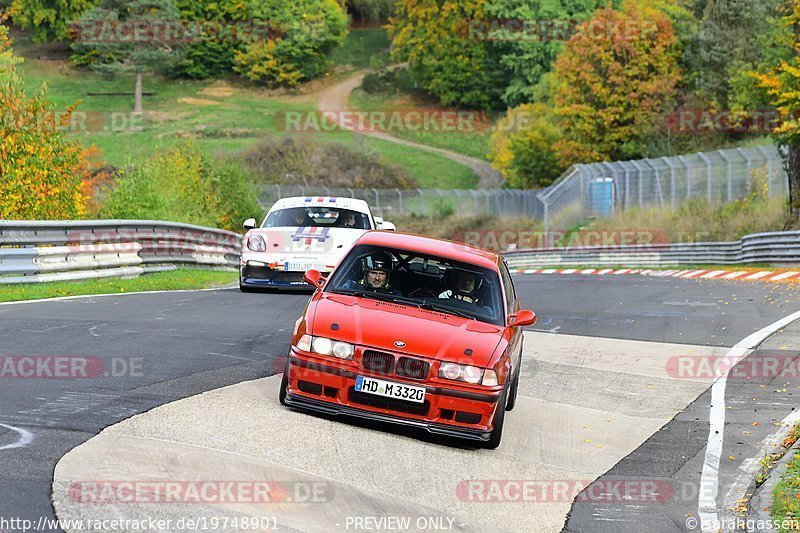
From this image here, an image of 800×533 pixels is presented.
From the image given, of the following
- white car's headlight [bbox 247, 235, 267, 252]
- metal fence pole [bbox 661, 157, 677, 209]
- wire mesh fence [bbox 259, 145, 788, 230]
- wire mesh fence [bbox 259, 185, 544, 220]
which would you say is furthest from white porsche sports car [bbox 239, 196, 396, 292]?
wire mesh fence [bbox 259, 185, 544, 220]

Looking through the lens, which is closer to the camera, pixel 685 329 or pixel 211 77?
pixel 685 329

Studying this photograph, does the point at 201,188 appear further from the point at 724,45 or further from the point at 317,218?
the point at 724,45

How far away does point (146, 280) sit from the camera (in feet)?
71.3

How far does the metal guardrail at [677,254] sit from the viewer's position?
32.6 m

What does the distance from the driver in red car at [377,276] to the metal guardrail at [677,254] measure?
23.9m

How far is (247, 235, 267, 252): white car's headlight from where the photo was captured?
1981 centimetres

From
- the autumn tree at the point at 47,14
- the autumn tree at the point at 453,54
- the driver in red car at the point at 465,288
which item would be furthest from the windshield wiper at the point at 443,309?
the autumn tree at the point at 47,14

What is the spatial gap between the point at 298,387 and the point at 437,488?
1668mm

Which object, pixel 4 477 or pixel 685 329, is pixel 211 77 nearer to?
pixel 685 329

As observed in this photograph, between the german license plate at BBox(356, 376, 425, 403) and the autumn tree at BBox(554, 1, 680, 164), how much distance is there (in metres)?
59.8

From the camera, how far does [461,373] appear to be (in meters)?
8.79

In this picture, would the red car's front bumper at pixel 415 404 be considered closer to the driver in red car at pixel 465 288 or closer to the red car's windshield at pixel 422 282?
the red car's windshield at pixel 422 282

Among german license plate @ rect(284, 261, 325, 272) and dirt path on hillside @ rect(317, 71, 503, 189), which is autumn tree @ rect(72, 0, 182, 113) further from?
german license plate @ rect(284, 261, 325, 272)

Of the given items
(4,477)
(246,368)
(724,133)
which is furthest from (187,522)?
(724,133)
